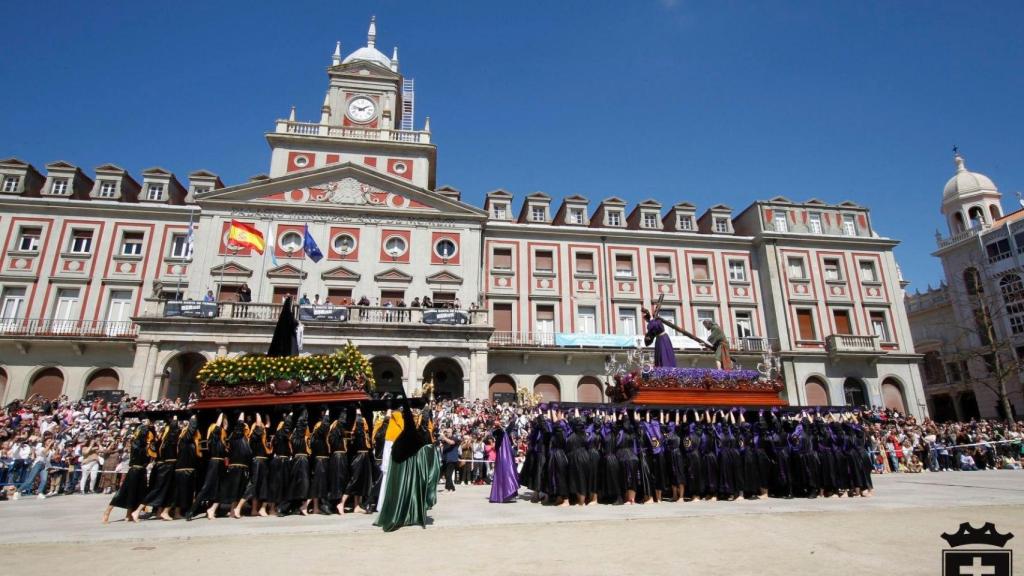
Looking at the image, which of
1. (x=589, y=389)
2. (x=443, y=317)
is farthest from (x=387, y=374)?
(x=589, y=389)

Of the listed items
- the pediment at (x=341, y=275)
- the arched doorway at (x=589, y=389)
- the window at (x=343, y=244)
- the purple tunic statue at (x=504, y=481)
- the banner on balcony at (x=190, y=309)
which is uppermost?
the window at (x=343, y=244)

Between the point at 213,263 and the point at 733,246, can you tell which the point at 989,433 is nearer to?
the point at 733,246

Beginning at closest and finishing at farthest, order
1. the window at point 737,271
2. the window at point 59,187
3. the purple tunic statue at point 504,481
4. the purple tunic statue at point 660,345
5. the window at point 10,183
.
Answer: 1. the purple tunic statue at point 504,481
2. the purple tunic statue at point 660,345
3. the window at point 10,183
4. the window at point 59,187
5. the window at point 737,271

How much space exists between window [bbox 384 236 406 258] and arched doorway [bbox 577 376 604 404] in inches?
476

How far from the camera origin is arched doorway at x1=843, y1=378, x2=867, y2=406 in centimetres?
3191

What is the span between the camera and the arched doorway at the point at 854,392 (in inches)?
1256

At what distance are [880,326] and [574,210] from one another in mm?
20121

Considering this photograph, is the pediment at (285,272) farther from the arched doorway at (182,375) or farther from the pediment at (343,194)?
the arched doorway at (182,375)

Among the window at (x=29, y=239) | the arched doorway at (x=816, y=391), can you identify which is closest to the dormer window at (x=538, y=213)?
the arched doorway at (x=816, y=391)

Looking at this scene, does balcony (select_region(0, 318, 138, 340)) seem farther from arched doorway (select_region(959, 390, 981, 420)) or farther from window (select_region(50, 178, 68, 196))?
arched doorway (select_region(959, 390, 981, 420))

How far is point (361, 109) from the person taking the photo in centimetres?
3438

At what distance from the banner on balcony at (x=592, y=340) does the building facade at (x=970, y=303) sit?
75.4 feet

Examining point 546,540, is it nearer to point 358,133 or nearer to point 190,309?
point 190,309

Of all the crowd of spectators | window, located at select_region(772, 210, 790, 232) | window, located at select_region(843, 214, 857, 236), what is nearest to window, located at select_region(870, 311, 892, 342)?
window, located at select_region(843, 214, 857, 236)
